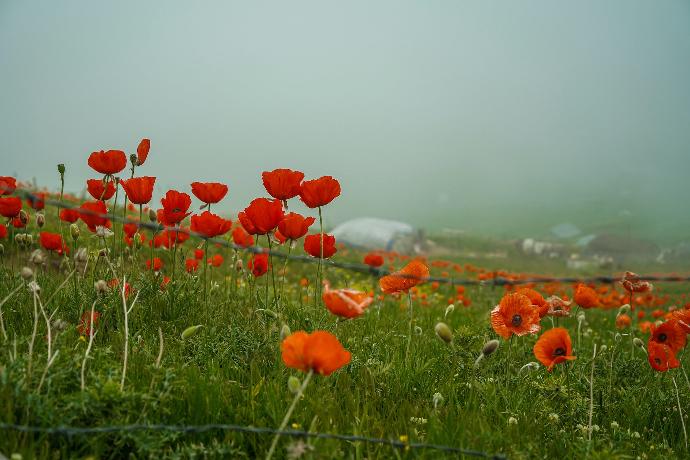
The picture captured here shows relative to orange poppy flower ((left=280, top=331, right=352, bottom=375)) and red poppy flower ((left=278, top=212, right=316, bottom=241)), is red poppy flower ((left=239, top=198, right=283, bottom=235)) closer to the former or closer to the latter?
red poppy flower ((left=278, top=212, right=316, bottom=241))

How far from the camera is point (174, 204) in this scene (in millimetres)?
3387

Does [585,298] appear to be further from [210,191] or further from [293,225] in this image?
[210,191]

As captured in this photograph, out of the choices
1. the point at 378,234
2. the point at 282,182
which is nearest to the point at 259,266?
the point at 282,182

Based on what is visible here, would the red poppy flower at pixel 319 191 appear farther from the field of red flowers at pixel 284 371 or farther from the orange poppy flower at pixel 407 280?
the orange poppy flower at pixel 407 280

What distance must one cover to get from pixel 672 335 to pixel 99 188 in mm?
3402

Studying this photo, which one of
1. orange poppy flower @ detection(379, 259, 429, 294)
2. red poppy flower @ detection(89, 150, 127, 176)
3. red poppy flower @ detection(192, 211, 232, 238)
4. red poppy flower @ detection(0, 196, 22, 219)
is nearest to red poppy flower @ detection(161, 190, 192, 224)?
red poppy flower @ detection(192, 211, 232, 238)

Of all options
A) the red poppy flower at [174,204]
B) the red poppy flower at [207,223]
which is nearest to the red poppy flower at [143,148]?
the red poppy flower at [174,204]

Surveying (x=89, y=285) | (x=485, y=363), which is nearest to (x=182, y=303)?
(x=89, y=285)

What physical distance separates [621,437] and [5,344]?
2762 millimetres

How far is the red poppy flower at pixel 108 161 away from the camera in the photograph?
11.1ft

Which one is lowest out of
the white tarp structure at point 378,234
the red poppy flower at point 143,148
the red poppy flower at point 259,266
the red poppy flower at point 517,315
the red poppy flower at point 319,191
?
the white tarp structure at point 378,234

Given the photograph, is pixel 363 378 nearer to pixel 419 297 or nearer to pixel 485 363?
pixel 485 363

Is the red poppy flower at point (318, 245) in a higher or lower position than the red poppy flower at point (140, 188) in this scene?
lower

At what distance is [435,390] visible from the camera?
2.98 metres
